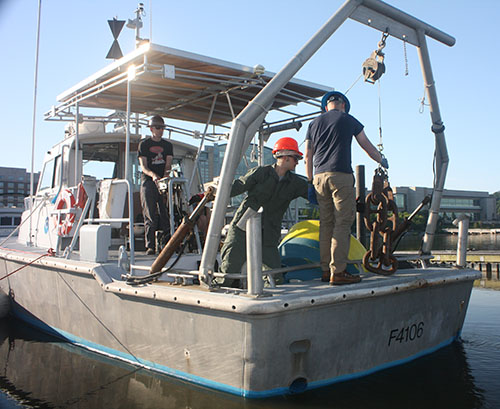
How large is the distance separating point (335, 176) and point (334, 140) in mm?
344

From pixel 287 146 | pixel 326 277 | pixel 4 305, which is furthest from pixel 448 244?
pixel 287 146

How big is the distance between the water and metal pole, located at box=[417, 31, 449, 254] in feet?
4.66

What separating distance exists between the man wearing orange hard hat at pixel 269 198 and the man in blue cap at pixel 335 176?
6.7 inches

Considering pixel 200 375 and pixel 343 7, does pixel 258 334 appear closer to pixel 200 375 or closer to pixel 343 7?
pixel 200 375

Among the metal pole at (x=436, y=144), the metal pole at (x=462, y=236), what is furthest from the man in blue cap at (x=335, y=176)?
the metal pole at (x=462, y=236)

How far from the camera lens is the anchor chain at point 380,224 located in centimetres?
471

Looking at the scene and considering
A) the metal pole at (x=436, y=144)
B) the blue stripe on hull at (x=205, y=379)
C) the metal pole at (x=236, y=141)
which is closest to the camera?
the blue stripe on hull at (x=205, y=379)

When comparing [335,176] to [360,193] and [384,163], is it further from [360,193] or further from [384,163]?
[360,193]

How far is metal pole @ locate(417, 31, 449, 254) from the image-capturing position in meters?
5.61

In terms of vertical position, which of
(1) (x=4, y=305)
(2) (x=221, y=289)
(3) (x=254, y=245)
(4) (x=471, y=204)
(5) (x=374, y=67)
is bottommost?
(1) (x=4, y=305)

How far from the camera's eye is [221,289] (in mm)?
4133

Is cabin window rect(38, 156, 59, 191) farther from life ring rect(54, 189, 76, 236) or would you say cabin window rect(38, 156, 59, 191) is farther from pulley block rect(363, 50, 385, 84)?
pulley block rect(363, 50, 385, 84)

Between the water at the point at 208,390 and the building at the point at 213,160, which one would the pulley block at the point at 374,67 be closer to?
the water at the point at 208,390

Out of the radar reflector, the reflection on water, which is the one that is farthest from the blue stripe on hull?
the reflection on water
